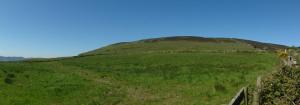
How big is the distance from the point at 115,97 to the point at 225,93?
306 inches

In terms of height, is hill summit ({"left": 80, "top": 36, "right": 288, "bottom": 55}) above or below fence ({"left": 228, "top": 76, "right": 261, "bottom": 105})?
above

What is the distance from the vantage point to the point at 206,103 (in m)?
22.8

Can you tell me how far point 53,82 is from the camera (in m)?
36.6

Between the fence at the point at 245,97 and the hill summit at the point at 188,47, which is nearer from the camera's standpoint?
the fence at the point at 245,97

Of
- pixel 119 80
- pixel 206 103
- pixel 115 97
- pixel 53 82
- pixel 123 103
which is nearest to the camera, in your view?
pixel 206 103

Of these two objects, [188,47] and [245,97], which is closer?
[245,97]

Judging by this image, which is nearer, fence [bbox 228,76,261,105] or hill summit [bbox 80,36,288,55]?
fence [bbox 228,76,261,105]

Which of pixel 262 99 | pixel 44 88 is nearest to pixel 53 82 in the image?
pixel 44 88

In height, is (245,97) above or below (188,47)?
below

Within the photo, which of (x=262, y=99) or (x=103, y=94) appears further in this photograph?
(x=103, y=94)

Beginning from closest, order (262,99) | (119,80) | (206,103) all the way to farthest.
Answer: (262,99)
(206,103)
(119,80)

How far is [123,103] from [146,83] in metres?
11.5

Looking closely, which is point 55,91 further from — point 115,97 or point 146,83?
point 146,83

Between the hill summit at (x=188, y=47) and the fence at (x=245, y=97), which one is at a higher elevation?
the hill summit at (x=188, y=47)
